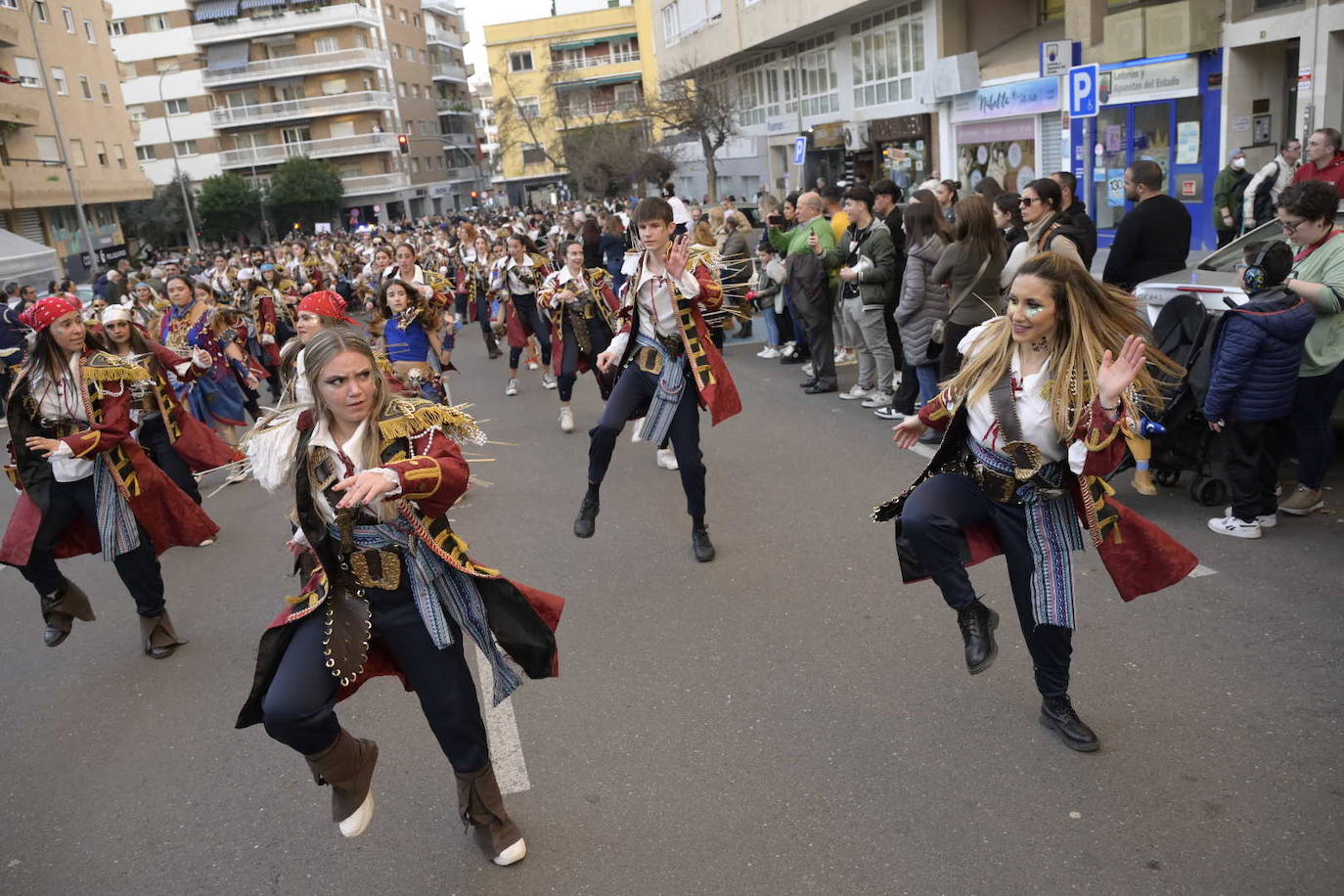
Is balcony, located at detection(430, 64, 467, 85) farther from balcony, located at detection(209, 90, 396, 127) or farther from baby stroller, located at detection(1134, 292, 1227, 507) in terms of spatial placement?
baby stroller, located at detection(1134, 292, 1227, 507)

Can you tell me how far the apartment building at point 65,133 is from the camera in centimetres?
3841

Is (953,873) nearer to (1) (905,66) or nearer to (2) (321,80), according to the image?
(1) (905,66)

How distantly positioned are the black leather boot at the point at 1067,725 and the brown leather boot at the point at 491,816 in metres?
1.98

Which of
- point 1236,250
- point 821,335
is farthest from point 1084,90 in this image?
point 1236,250

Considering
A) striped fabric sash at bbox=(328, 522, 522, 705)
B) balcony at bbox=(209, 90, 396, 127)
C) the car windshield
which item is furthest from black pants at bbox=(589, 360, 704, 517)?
balcony at bbox=(209, 90, 396, 127)

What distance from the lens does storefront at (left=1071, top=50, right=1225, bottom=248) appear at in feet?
55.4

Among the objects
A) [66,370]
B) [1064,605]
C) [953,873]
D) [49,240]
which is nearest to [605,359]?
[66,370]

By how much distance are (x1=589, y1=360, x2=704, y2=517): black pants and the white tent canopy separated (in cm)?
2301

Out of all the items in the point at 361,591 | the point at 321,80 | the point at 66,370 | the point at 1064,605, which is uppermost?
the point at 321,80

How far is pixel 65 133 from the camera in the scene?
137 feet

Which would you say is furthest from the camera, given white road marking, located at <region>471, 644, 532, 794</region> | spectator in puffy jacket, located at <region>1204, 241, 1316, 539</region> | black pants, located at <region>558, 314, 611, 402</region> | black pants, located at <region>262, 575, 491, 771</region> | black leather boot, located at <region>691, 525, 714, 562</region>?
black pants, located at <region>558, 314, 611, 402</region>

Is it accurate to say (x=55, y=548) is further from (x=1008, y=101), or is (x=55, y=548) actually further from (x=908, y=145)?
(x=908, y=145)

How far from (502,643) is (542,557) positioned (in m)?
3.25

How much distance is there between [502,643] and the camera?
11.4 feet
